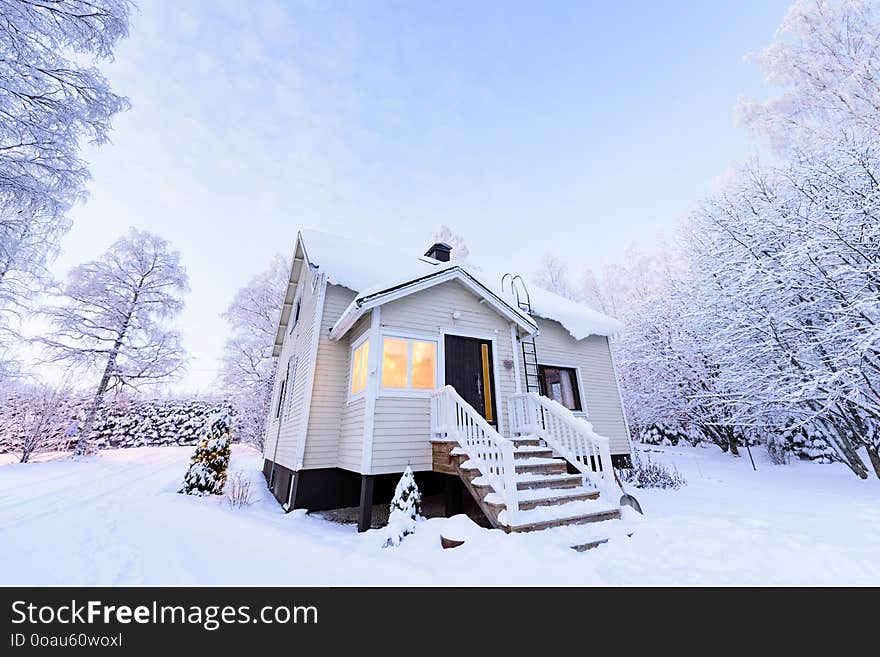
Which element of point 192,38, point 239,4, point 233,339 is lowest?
point 233,339

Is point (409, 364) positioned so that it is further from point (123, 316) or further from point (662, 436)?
point (662, 436)

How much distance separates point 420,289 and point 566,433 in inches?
153

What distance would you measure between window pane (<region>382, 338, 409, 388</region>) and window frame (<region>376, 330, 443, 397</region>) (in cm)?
5

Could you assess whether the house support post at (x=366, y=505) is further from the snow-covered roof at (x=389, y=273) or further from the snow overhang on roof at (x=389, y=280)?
the snow-covered roof at (x=389, y=273)

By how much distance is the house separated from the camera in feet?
16.4

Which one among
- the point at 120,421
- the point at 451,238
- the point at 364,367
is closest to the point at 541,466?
the point at 364,367

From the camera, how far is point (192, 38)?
11.6 meters

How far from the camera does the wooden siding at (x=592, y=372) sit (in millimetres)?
10602

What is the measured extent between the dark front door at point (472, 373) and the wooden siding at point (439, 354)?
174 mm

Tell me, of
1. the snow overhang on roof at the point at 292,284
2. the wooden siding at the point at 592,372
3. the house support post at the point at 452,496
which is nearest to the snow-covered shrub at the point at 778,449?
the wooden siding at the point at 592,372

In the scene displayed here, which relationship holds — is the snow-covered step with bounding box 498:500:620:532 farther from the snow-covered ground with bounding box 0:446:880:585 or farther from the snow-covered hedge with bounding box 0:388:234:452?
the snow-covered hedge with bounding box 0:388:234:452
